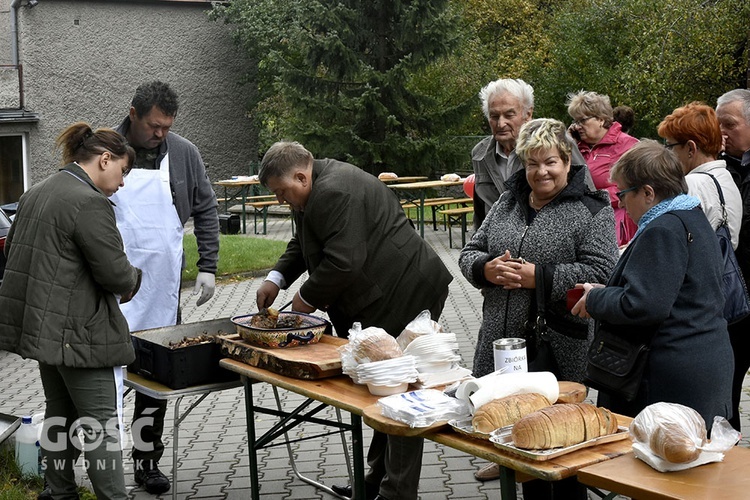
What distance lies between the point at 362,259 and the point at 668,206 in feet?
5.05

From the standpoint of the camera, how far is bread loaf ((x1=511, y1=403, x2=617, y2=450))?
2.70 metres

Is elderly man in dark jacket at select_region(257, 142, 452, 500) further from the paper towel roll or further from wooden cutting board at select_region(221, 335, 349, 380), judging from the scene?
the paper towel roll

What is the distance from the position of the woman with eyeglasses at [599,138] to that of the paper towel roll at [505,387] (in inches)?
131

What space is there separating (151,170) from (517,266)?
2.25 m

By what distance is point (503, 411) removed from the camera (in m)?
2.88

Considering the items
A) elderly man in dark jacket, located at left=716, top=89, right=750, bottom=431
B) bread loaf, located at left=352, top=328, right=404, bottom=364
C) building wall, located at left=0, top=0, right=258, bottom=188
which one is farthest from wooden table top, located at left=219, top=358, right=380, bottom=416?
building wall, located at left=0, top=0, right=258, bottom=188

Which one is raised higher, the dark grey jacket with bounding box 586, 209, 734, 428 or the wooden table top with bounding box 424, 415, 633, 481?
Answer: the dark grey jacket with bounding box 586, 209, 734, 428

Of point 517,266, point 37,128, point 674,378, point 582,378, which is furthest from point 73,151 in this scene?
point 37,128

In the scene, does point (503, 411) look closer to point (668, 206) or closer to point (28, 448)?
point (668, 206)

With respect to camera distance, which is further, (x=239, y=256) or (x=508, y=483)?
(x=239, y=256)

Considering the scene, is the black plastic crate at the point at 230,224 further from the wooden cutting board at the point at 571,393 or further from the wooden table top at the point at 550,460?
the wooden table top at the point at 550,460

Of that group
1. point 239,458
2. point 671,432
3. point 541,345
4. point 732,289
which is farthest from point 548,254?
point 239,458

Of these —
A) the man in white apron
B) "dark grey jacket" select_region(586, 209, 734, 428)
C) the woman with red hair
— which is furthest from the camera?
the man in white apron

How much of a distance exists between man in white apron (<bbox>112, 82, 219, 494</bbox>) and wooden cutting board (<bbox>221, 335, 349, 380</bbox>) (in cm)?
Answer: 92
